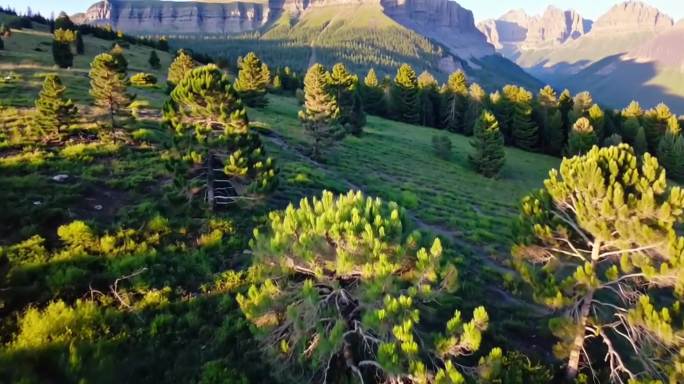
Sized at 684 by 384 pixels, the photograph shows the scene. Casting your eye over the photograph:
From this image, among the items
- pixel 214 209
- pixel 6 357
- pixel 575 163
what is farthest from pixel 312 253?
pixel 214 209

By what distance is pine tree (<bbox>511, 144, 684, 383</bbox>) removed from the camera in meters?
9.89

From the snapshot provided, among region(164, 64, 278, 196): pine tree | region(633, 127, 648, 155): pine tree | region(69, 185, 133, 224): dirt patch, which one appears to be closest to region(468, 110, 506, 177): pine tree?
region(633, 127, 648, 155): pine tree

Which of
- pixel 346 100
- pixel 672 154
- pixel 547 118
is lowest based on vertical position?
pixel 672 154

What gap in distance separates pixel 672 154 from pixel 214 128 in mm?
60708

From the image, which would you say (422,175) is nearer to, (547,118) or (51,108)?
(51,108)

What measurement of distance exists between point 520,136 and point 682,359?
61.6 m

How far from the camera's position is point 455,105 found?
242ft

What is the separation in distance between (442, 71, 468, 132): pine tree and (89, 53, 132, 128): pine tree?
190ft

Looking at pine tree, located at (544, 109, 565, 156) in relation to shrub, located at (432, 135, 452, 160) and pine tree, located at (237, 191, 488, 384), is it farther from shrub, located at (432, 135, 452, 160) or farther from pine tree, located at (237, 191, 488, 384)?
pine tree, located at (237, 191, 488, 384)

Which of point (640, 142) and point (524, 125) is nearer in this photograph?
point (640, 142)

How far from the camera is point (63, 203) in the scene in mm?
16703

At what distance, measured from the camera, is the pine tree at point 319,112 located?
3428 centimetres

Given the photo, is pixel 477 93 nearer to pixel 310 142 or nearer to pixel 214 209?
pixel 310 142

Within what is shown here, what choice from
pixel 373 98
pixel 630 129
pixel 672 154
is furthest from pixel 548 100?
pixel 373 98
